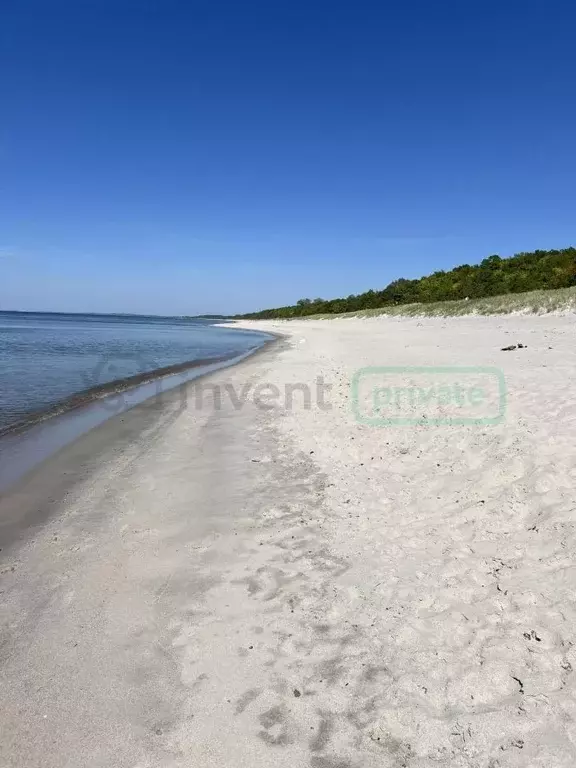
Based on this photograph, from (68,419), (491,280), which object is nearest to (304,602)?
(68,419)

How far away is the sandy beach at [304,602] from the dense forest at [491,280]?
35.9m

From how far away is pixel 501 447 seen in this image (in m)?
6.55

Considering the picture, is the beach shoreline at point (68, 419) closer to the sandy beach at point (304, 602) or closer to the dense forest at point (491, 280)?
the sandy beach at point (304, 602)

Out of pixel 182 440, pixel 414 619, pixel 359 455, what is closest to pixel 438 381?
pixel 359 455

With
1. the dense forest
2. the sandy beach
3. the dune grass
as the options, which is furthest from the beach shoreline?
the dense forest

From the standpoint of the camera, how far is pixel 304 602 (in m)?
4.05

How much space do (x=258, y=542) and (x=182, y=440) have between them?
4.46m

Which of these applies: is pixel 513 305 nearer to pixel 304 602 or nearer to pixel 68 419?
pixel 68 419

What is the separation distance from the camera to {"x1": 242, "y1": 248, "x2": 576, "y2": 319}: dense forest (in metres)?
40.0

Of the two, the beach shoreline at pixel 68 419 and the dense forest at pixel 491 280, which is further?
the dense forest at pixel 491 280

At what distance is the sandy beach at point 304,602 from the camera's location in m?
2.77

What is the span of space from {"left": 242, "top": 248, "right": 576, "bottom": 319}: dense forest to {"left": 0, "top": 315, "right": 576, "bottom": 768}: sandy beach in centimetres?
3591

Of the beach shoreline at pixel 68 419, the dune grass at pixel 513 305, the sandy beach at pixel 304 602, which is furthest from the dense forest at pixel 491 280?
the sandy beach at pixel 304 602

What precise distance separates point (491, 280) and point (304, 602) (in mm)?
49550
